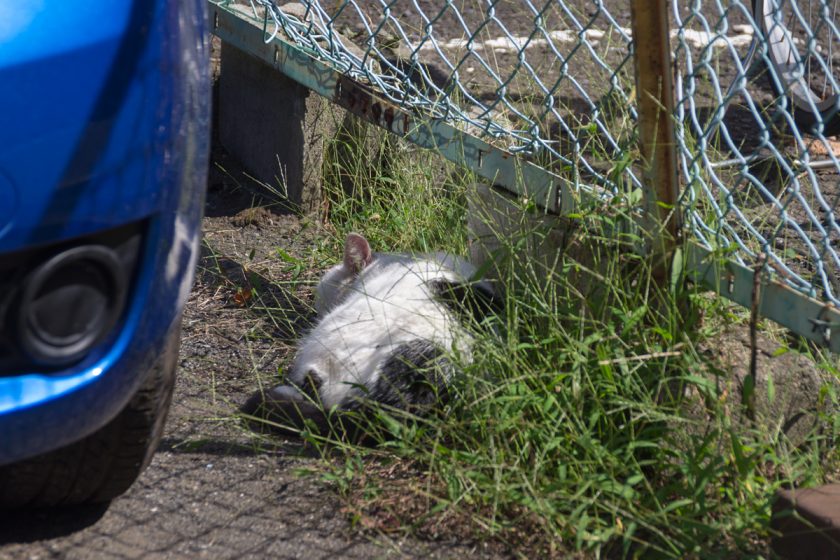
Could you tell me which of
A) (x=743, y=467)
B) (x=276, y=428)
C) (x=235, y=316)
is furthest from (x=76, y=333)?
(x=235, y=316)

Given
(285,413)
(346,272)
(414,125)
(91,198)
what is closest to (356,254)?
(346,272)

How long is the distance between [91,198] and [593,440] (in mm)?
1259

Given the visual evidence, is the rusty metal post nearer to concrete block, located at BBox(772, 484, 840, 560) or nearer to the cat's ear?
concrete block, located at BBox(772, 484, 840, 560)

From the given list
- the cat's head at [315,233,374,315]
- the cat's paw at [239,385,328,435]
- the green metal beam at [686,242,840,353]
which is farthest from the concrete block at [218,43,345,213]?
the green metal beam at [686,242,840,353]

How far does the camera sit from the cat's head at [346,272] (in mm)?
3232

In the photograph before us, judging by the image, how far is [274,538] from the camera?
7.41 ft

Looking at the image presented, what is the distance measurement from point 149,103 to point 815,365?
1.78 m

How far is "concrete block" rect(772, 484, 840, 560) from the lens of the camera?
6.56ft

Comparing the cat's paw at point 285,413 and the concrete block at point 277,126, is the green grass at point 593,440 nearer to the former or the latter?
the cat's paw at point 285,413

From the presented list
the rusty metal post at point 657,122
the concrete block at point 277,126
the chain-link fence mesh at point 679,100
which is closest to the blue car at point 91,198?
the rusty metal post at point 657,122

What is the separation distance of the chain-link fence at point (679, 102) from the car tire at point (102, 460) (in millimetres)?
1198

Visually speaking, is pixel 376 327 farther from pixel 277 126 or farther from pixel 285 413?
pixel 277 126

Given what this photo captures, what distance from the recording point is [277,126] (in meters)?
4.24

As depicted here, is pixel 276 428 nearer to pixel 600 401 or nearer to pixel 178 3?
pixel 600 401
